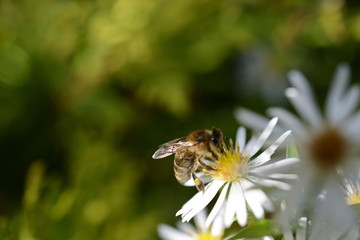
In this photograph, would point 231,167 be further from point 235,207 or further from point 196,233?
point 196,233

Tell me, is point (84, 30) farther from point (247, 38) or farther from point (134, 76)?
point (247, 38)

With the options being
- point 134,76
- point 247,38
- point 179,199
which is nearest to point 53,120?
point 134,76

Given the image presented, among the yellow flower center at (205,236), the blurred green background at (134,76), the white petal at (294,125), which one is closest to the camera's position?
the white petal at (294,125)

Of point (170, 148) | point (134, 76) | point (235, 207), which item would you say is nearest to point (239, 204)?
point (235, 207)

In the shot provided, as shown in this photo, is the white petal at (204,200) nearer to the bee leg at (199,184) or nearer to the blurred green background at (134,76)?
the bee leg at (199,184)

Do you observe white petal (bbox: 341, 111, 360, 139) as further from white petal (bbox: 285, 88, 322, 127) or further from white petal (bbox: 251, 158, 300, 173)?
white petal (bbox: 251, 158, 300, 173)

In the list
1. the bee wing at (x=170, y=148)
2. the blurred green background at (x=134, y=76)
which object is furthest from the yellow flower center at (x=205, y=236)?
the blurred green background at (x=134, y=76)

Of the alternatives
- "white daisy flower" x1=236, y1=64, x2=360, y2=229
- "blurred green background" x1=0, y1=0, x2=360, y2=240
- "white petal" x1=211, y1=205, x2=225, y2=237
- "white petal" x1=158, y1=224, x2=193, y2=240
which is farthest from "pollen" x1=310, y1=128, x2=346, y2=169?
"blurred green background" x1=0, y1=0, x2=360, y2=240
